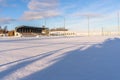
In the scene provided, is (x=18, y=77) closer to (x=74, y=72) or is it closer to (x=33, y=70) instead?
(x=33, y=70)

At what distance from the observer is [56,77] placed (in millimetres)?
5551

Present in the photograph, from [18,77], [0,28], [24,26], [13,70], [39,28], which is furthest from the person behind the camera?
[0,28]

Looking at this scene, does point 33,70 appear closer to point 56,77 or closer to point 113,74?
point 56,77

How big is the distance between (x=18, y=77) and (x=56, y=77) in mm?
990

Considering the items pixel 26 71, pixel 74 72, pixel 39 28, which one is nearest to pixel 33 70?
pixel 26 71

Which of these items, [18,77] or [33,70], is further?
[33,70]

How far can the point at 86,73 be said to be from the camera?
20.1ft

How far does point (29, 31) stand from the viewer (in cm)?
9038

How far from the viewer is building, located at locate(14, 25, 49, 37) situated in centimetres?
8462

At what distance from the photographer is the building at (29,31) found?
84.6m

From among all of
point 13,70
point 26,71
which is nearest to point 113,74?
point 26,71

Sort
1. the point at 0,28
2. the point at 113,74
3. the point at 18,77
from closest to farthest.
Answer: the point at 18,77, the point at 113,74, the point at 0,28

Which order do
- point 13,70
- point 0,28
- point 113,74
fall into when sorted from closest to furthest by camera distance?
point 113,74, point 13,70, point 0,28

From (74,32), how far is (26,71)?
298 ft
